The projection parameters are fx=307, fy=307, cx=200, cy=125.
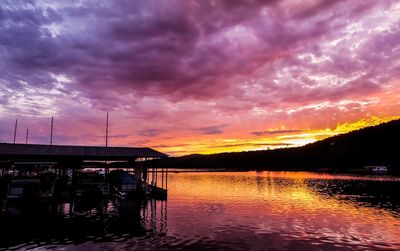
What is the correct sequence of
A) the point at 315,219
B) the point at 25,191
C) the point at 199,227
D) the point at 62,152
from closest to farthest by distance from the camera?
the point at 199,227
the point at 315,219
the point at 25,191
the point at 62,152

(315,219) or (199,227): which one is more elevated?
(199,227)

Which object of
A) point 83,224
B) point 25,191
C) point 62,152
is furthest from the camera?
point 62,152

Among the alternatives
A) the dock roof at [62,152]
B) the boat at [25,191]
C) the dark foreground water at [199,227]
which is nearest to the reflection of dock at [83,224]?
the dark foreground water at [199,227]

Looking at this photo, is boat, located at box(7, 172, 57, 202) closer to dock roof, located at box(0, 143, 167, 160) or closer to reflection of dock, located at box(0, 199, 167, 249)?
reflection of dock, located at box(0, 199, 167, 249)

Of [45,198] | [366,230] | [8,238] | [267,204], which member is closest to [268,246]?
[366,230]

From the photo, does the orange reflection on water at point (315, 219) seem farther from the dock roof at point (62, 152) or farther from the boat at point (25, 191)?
the boat at point (25, 191)

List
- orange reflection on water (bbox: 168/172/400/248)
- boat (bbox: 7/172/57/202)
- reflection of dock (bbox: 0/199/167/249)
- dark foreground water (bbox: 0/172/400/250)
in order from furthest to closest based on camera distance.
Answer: boat (bbox: 7/172/57/202) → orange reflection on water (bbox: 168/172/400/248) → reflection of dock (bbox: 0/199/167/249) → dark foreground water (bbox: 0/172/400/250)

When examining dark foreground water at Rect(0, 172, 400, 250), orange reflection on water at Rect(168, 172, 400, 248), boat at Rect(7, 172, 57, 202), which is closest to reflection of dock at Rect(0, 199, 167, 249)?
dark foreground water at Rect(0, 172, 400, 250)

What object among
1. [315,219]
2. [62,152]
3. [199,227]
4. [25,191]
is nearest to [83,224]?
[199,227]

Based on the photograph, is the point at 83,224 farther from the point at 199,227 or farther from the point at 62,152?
the point at 62,152

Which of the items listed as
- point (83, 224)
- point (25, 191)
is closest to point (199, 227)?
point (83, 224)

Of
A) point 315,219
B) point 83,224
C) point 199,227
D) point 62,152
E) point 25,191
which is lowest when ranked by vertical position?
point 315,219

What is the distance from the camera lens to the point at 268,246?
22.6 m

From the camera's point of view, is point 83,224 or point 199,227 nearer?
point 199,227
